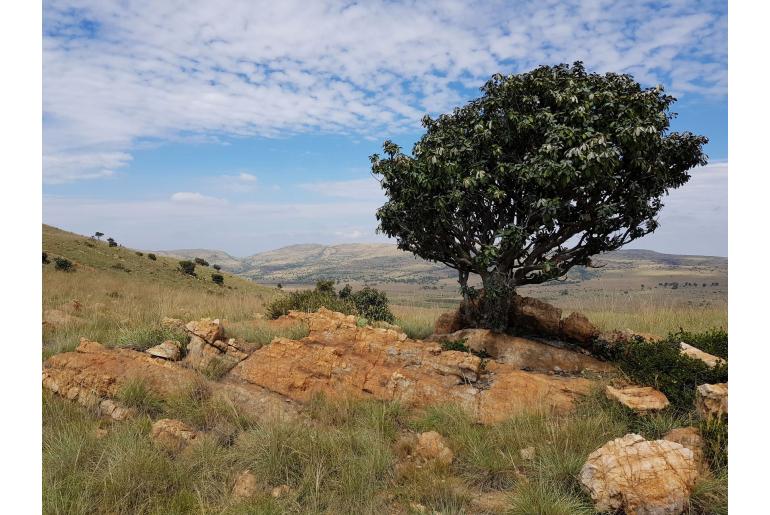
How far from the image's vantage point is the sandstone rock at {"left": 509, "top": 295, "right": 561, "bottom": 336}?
36.8 ft

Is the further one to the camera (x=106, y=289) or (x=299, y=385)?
(x=106, y=289)

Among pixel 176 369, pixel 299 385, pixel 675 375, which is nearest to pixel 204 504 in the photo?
pixel 299 385

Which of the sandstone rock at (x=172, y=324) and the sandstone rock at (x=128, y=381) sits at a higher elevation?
the sandstone rock at (x=172, y=324)

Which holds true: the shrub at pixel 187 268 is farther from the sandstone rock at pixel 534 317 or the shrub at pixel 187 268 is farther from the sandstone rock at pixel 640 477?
the sandstone rock at pixel 640 477

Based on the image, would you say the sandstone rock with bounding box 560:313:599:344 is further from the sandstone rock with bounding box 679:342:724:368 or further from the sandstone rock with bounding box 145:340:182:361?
the sandstone rock with bounding box 145:340:182:361

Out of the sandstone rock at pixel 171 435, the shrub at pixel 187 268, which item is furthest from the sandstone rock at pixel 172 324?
the shrub at pixel 187 268

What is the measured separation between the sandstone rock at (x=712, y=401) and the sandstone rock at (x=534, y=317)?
17.3 ft

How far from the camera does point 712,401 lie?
5.69 metres

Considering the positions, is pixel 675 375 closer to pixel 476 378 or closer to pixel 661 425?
pixel 661 425

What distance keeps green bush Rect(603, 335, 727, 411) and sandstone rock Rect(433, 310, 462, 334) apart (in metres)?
4.68

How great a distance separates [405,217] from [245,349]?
511cm

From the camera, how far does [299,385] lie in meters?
7.85

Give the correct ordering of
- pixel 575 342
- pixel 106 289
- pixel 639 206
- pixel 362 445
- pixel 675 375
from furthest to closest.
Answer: pixel 106 289 < pixel 575 342 < pixel 639 206 < pixel 675 375 < pixel 362 445

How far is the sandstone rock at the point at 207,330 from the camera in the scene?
353 inches
